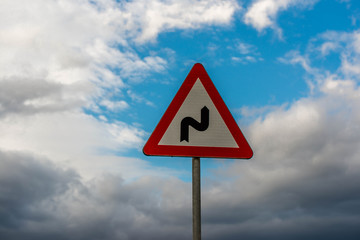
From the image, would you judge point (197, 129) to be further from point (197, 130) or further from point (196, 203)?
point (196, 203)

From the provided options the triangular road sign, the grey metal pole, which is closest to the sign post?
the triangular road sign

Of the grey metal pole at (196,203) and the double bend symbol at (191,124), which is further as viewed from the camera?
the double bend symbol at (191,124)

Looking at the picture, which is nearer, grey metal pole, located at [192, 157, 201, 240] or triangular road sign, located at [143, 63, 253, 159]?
grey metal pole, located at [192, 157, 201, 240]

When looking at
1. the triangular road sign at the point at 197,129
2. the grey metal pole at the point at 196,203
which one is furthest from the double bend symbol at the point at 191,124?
the grey metal pole at the point at 196,203

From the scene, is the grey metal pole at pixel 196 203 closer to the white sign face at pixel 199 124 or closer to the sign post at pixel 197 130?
the sign post at pixel 197 130

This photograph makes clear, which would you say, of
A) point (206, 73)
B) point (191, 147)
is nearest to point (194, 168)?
point (191, 147)

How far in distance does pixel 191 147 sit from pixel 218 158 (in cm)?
25

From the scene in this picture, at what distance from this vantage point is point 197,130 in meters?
3.10

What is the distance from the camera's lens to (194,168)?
115 inches

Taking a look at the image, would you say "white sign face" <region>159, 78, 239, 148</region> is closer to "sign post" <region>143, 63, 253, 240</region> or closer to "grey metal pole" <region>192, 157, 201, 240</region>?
"sign post" <region>143, 63, 253, 240</region>

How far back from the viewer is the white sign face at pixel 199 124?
10.1ft

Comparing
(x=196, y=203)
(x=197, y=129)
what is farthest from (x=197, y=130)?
(x=196, y=203)

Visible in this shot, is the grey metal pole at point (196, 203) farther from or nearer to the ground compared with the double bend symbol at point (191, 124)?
nearer to the ground

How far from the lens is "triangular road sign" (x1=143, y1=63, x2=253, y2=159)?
308 centimetres
